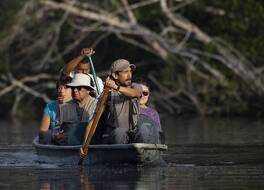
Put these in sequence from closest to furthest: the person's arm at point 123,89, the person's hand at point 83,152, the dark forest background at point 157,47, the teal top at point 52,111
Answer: the person's arm at point 123,89 < the person's hand at point 83,152 < the teal top at point 52,111 < the dark forest background at point 157,47

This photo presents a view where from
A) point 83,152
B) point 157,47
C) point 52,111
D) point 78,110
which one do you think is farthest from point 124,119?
point 157,47

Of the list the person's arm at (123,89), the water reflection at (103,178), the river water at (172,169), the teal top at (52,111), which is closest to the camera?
the water reflection at (103,178)

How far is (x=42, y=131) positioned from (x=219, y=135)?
16.3ft

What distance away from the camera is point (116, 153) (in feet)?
45.6

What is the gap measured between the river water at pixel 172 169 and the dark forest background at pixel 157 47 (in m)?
6.99

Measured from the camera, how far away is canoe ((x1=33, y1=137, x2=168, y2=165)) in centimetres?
1373

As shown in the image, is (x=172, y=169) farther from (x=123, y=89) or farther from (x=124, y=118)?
(x=123, y=89)

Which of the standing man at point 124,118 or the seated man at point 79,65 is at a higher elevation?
the seated man at point 79,65

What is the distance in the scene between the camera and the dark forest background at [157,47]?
27.1 metres

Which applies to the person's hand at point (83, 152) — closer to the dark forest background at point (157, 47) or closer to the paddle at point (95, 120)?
the paddle at point (95, 120)

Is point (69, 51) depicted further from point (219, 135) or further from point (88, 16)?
point (219, 135)

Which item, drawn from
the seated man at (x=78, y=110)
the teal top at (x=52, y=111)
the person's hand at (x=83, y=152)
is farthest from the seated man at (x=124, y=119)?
the teal top at (x=52, y=111)

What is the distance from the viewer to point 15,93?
29953mm

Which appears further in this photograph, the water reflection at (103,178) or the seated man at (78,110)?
the seated man at (78,110)
